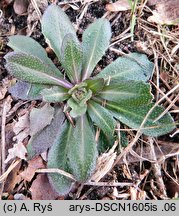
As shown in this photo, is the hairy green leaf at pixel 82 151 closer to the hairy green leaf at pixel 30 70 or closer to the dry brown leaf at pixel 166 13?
the hairy green leaf at pixel 30 70

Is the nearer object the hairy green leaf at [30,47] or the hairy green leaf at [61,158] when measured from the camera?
the hairy green leaf at [61,158]

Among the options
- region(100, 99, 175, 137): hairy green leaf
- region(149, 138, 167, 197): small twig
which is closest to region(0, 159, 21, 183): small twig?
region(100, 99, 175, 137): hairy green leaf

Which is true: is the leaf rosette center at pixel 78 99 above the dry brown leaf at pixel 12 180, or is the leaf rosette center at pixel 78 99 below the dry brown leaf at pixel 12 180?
above

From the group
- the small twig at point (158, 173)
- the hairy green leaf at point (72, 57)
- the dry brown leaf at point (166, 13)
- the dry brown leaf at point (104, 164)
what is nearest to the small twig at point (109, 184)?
the dry brown leaf at point (104, 164)

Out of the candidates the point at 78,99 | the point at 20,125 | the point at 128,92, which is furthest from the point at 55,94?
the point at 128,92

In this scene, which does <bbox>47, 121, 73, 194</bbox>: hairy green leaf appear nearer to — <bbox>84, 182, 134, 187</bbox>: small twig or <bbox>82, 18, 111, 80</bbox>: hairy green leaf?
<bbox>84, 182, 134, 187</bbox>: small twig

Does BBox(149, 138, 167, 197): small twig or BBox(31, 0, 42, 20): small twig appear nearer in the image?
BBox(149, 138, 167, 197): small twig

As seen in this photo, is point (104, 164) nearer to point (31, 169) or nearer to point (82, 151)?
point (82, 151)
